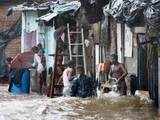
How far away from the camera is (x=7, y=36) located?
26.6 metres

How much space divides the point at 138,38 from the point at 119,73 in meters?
1.02

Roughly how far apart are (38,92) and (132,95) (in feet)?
18.8

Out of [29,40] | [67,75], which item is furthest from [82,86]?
[29,40]

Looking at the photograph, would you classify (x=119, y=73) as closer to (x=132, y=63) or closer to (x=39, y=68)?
(x=132, y=63)

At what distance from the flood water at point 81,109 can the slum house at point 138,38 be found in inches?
20.2

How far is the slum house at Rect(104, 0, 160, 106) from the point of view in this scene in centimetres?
1115

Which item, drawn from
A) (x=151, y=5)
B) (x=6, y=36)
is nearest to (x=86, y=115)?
(x=151, y=5)

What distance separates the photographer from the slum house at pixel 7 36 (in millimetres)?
26578

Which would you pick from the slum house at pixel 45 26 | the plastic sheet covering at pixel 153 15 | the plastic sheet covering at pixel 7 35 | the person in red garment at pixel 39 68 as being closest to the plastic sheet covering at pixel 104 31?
the slum house at pixel 45 26

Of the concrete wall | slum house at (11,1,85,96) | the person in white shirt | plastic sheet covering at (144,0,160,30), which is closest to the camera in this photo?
plastic sheet covering at (144,0,160,30)

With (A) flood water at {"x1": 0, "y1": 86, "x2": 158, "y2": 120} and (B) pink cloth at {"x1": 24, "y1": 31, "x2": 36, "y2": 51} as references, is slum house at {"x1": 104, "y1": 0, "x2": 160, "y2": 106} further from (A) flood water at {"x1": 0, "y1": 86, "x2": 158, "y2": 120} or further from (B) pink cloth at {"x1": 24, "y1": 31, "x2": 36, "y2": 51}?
(B) pink cloth at {"x1": 24, "y1": 31, "x2": 36, "y2": 51}

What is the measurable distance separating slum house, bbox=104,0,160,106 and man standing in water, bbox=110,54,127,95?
28cm

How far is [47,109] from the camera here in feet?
45.9

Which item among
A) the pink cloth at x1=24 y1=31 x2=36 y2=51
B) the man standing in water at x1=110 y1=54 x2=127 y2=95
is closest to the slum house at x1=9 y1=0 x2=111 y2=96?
the pink cloth at x1=24 y1=31 x2=36 y2=51
